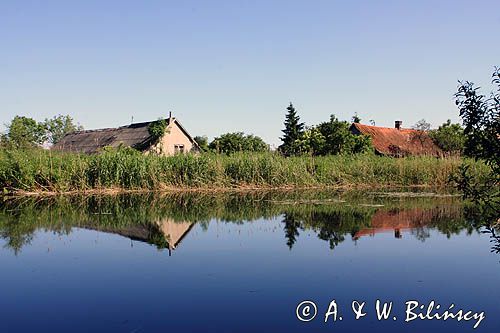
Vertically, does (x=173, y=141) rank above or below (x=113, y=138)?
below

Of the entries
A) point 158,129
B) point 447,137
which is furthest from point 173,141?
point 447,137

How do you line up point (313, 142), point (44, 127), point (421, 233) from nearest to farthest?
point (421, 233)
point (313, 142)
point (44, 127)

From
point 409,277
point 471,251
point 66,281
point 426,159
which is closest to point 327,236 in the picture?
point 471,251

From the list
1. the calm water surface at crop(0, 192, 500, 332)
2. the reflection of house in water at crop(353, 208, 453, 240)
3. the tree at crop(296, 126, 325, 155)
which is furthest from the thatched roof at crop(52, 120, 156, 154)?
the reflection of house in water at crop(353, 208, 453, 240)

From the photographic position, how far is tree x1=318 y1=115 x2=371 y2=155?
37291 millimetres

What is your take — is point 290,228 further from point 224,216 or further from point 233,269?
point 233,269

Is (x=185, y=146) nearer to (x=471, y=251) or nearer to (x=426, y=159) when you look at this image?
(x=426, y=159)

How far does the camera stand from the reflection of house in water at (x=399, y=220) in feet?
37.3

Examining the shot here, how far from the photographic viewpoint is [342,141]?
37406 millimetres

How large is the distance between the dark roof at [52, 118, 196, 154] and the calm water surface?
25701 millimetres

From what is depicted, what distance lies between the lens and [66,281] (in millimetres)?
6750

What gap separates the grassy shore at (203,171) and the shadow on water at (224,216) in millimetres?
2564

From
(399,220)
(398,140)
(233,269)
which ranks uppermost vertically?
(398,140)

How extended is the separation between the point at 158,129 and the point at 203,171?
610 inches
